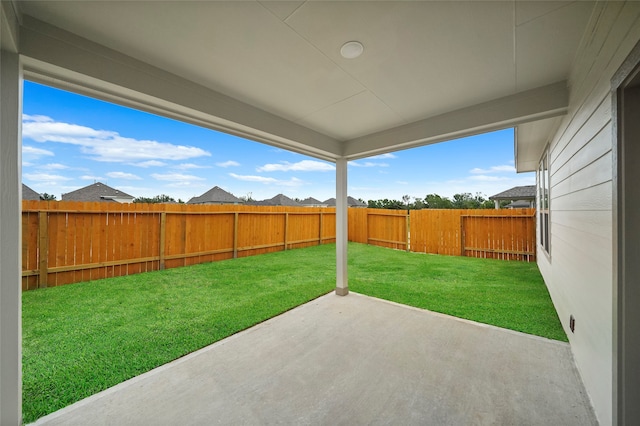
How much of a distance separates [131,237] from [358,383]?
558 cm

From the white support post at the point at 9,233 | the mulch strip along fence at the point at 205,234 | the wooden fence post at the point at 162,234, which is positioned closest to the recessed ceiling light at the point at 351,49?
the white support post at the point at 9,233

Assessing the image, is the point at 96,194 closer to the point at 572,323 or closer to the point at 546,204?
the point at 572,323

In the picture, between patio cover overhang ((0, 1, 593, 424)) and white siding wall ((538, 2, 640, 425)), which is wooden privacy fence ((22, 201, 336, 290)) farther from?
white siding wall ((538, 2, 640, 425))

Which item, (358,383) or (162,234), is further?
(162,234)

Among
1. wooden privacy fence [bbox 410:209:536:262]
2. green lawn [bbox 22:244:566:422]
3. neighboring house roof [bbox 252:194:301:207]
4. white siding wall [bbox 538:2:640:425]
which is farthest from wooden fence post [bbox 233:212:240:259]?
neighboring house roof [bbox 252:194:301:207]

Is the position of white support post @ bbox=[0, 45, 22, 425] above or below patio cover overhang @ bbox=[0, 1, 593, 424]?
below

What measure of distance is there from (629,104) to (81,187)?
53.4 feet

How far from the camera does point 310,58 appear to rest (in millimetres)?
1781

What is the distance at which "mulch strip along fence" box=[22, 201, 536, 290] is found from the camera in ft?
14.4

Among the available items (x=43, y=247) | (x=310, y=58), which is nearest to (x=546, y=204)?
(x=310, y=58)

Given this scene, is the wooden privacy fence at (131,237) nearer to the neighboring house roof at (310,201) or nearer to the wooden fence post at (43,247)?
the wooden fence post at (43,247)

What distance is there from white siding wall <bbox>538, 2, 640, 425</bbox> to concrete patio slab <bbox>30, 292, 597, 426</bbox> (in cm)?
33

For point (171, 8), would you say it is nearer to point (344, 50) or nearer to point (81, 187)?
point (344, 50)

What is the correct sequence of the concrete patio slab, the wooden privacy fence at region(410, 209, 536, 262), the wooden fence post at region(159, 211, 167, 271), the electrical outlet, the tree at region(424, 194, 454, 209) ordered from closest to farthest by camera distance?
the concrete patio slab
the electrical outlet
the wooden fence post at region(159, 211, 167, 271)
the wooden privacy fence at region(410, 209, 536, 262)
the tree at region(424, 194, 454, 209)
